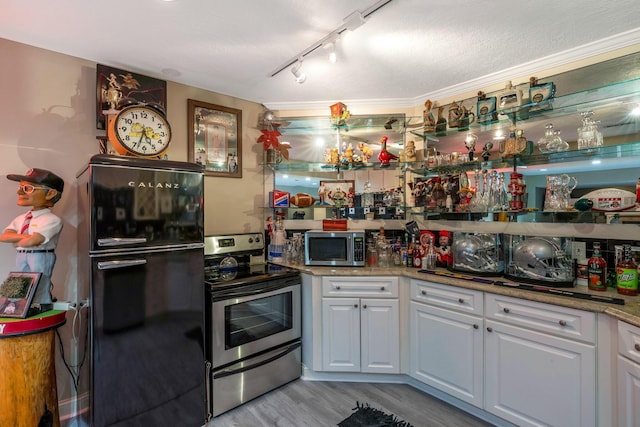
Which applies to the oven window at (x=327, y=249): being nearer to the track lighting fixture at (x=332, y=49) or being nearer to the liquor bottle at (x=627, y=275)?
the track lighting fixture at (x=332, y=49)

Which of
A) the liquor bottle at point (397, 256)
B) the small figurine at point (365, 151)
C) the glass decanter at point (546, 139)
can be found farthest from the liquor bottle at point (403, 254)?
the glass decanter at point (546, 139)

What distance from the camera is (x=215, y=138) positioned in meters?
2.80

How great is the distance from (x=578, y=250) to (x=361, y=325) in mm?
1585

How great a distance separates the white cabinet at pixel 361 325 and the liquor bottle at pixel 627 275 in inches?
52.6

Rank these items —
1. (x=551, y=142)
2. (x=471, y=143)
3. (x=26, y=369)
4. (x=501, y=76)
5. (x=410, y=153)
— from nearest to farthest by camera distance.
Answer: (x=26, y=369) < (x=551, y=142) < (x=501, y=76) < (x=471, y=143) < (x=410, y=153)

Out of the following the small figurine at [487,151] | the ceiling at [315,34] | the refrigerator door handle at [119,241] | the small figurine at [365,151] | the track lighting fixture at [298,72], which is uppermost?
the ceiling at [315,34]

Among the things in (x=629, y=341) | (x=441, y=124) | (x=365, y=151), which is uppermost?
(x=441, y=124)

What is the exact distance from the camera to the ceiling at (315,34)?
5.39 feet

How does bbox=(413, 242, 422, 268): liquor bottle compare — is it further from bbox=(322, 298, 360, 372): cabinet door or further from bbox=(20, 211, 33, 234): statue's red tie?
bbox=(20, 211, 33, 234): statue's red tie

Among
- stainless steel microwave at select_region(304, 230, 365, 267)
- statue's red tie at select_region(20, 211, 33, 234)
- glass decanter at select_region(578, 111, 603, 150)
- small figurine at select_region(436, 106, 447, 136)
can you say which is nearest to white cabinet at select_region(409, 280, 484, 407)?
stainless steel microwave at select_region(304, 230, 365, 267)

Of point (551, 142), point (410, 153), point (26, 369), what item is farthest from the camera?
point (410, 153)

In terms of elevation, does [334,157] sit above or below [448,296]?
above

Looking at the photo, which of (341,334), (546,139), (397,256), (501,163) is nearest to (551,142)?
(546,139)

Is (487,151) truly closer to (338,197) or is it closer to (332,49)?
(338,197)
